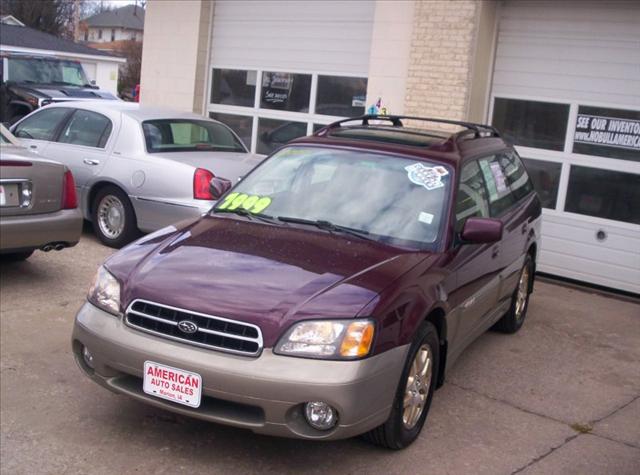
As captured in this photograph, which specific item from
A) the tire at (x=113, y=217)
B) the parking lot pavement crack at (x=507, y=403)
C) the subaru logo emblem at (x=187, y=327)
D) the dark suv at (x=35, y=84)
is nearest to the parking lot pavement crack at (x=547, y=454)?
the parking lot pavement crack at (x=507, y=403)

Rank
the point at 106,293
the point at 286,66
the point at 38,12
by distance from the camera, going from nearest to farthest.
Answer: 1. the point at 106,293
2. the point at 286,66
3. the point at 38,12

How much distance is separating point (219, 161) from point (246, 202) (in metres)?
3.50

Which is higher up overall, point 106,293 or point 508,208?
point 508,208

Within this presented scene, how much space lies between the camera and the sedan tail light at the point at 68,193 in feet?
23.9

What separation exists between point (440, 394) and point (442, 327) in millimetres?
854

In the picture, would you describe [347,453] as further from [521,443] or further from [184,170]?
[184,170]

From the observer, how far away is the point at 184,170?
8.45 metres

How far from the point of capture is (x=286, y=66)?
11688mm

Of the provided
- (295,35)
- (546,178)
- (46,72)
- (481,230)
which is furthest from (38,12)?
(481,230)

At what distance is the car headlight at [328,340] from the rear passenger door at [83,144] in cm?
563

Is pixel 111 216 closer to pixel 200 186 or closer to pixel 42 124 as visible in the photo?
pixel 200 186

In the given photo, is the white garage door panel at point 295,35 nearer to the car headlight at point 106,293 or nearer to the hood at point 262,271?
the hood at point 262,271

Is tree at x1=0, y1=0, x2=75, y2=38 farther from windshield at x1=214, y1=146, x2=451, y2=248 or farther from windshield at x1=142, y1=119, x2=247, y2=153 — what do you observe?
windshield at x1=214, y1=146, x2=451, y2=248

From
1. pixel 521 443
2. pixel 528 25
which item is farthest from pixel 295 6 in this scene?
pixel 521 443
